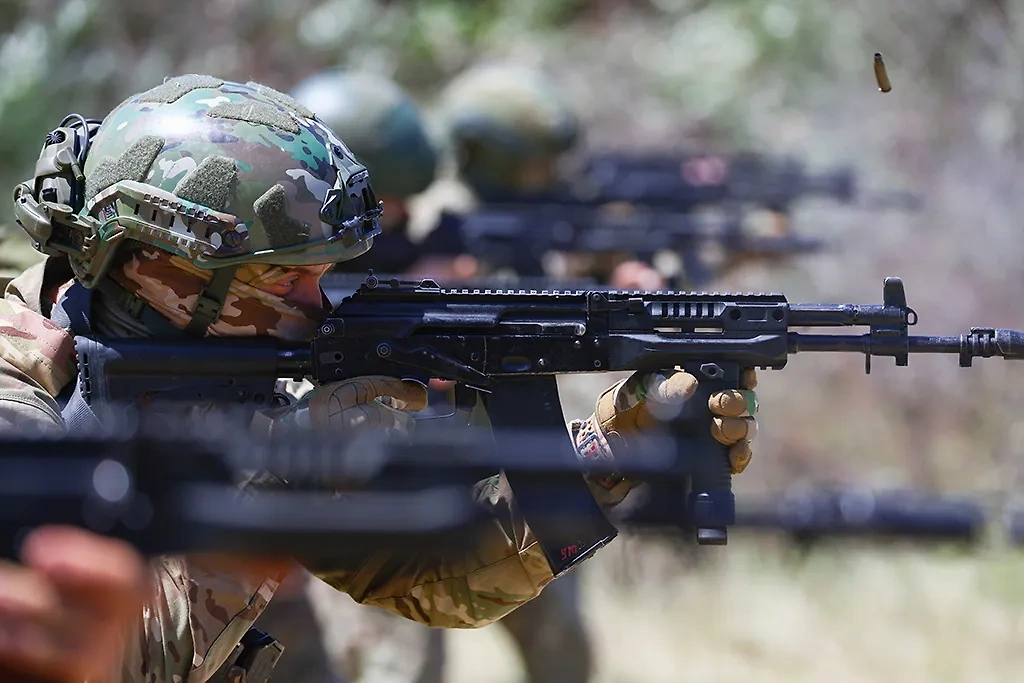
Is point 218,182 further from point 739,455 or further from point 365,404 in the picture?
point 739,455

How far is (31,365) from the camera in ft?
10.9

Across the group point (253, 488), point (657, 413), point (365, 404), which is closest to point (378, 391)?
point (365, 404)

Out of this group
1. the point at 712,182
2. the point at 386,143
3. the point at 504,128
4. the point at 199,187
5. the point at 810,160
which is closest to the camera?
the point at 199,187

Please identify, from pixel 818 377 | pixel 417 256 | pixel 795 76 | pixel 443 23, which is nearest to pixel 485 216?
pixel 417 256

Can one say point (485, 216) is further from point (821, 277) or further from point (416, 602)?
point (416, 602)

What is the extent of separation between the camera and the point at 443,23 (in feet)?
57.6

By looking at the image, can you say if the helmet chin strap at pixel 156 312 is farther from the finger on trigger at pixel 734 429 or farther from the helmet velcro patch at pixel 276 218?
the finger on trigger at pixel 734 429

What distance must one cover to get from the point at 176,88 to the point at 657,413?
1.47m

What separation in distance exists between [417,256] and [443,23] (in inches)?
385

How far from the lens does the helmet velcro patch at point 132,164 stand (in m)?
3.48

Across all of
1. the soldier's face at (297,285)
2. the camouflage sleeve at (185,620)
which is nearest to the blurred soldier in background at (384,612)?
the soldier's face at (297,285)

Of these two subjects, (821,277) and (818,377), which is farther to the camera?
(821,277)

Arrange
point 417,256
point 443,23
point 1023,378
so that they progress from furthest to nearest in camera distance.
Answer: point 443,23 < point 1023,378 < point 417,256

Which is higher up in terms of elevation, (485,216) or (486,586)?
(486,586)
